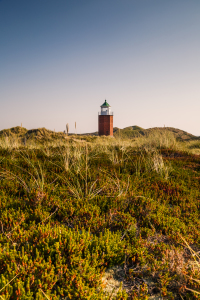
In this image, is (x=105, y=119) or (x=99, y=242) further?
(x=105, y=119)

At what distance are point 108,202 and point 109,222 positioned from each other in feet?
2.22

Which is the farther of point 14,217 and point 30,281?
point 14,217

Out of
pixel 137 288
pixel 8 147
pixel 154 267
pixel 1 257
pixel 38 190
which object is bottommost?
pixel 137 288

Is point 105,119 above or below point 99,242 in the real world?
above

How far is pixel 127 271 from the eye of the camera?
8.42 feet

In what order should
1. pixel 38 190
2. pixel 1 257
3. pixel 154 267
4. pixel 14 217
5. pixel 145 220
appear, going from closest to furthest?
pixel 1 257 < pixel 154 267 < pixel 14 217 < pixel 145 220 < pixel 38 190

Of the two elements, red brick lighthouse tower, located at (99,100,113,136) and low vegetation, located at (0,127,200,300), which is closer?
low vegetation, located at (0,127,200,300)

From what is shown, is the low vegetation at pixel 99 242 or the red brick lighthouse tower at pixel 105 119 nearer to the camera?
the low vegetation at pixel 99 242

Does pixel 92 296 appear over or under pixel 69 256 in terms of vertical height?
under

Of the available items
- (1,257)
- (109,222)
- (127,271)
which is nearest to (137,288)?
(127,271)

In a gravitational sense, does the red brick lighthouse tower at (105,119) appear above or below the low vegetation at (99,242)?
above

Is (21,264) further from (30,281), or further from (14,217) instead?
(14,217)

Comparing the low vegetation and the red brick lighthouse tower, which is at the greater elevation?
the red brick lighthouse tower

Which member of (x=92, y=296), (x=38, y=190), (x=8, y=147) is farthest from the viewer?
(x=8, y=147)
